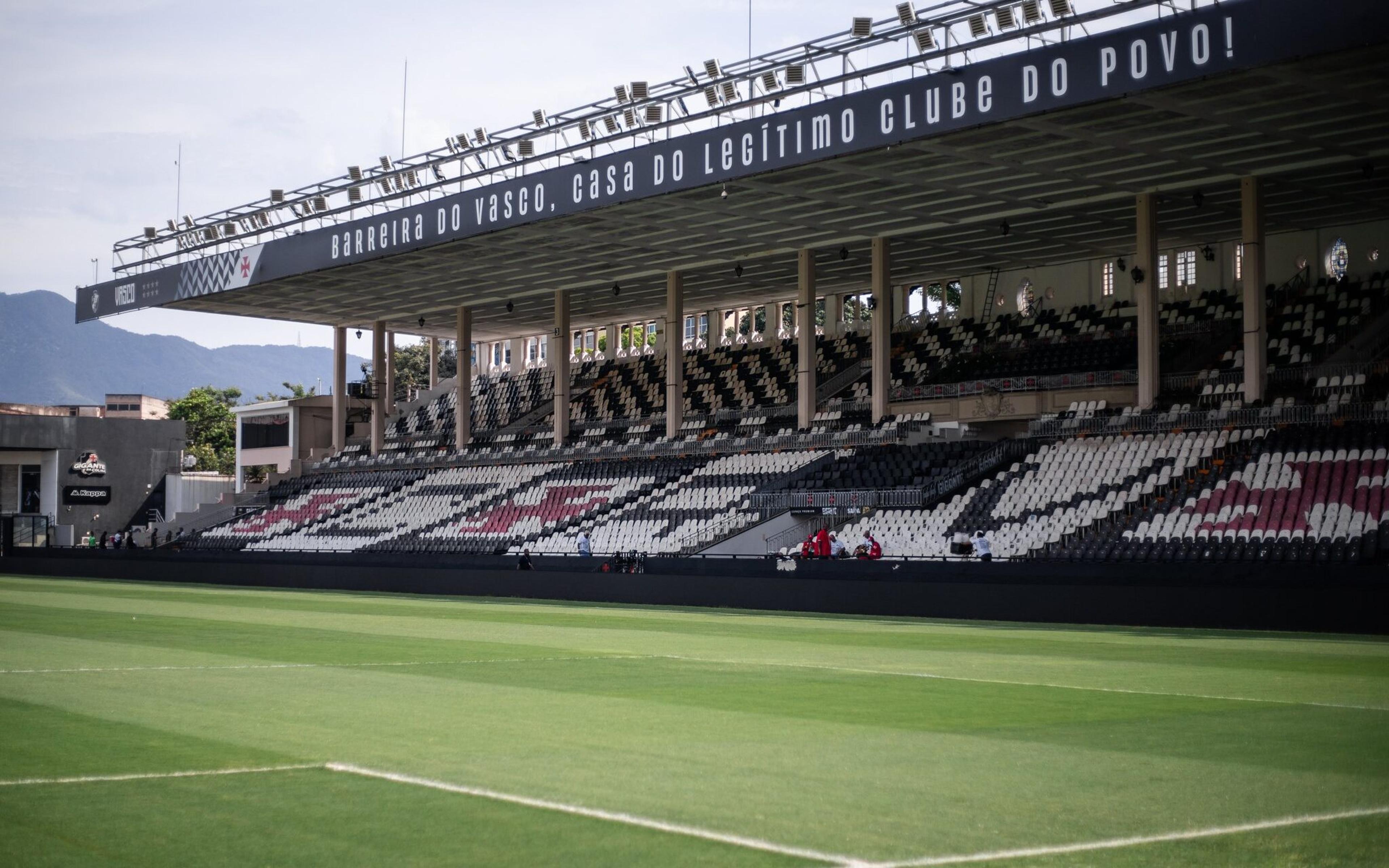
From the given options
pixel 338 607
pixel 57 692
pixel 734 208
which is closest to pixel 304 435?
pixel 734 208

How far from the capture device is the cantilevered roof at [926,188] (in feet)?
94.5

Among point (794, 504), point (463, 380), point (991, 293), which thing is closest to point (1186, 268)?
point (991, 293)

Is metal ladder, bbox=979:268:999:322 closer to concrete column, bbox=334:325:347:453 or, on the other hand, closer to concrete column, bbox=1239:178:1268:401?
concrete column, bbox=1239:178:1268:401

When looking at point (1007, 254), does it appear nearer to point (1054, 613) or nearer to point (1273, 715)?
point (1054, 613)

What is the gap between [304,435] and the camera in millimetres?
74875

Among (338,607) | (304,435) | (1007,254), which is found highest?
(1007,254)

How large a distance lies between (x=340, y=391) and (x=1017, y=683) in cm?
5784

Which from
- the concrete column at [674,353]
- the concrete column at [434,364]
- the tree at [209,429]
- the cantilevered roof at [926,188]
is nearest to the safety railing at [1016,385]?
the cantilevered roof at [926,188]

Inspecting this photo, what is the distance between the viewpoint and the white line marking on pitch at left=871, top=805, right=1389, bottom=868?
620cm

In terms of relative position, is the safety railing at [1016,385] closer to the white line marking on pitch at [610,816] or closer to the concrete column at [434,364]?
the concrete column at [434,364]

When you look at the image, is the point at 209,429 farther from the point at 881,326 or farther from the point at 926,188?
the point at 926,188

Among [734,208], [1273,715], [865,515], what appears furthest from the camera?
[734,208]

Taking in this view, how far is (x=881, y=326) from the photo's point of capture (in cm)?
4631

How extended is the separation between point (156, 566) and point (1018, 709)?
42.5 metres
